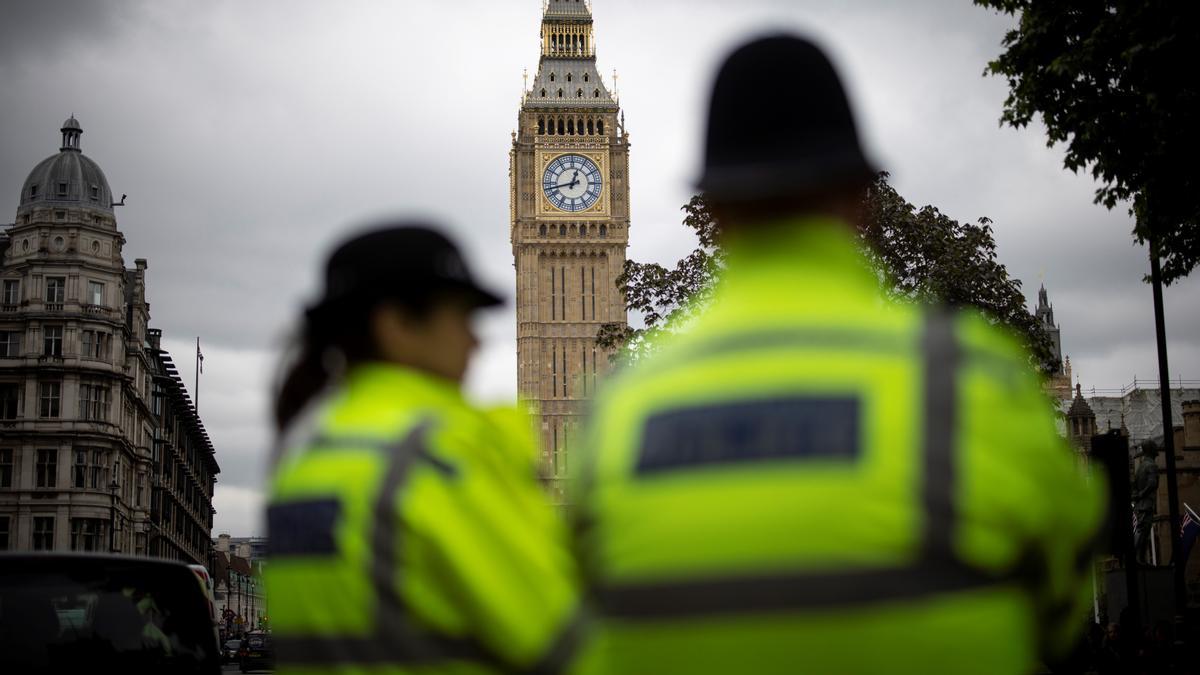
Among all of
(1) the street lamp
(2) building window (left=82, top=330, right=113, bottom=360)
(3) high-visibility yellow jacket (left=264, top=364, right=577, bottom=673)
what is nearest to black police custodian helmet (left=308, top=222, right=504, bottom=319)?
(3) high-visibility yellow jacket (left=264, top=364, right=577, bottom=673)

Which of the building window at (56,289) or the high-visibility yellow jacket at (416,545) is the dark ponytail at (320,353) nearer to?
the high-visibility yellow jacket at (416,545)

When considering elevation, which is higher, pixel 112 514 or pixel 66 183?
pixel 66 183

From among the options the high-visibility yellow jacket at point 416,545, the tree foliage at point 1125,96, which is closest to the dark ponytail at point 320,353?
the high-visibility yellow jacket at point 416,545

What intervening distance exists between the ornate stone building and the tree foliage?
4917 cm

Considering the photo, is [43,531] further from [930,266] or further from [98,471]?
[930,266]

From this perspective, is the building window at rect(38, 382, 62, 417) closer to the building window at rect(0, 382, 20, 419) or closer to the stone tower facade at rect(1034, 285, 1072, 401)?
the building window at rect(0, 382, 20, 419)

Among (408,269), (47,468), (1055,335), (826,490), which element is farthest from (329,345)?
(1055,335)

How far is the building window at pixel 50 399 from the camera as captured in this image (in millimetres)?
60031

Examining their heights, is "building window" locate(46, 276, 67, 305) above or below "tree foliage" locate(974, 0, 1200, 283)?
above

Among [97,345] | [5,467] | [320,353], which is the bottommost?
[320,353]

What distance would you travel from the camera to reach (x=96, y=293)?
61.6 m

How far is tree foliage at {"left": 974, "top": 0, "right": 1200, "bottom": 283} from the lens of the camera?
15.1 meters

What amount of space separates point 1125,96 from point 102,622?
43.9ft

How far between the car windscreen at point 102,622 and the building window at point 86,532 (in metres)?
55.0
